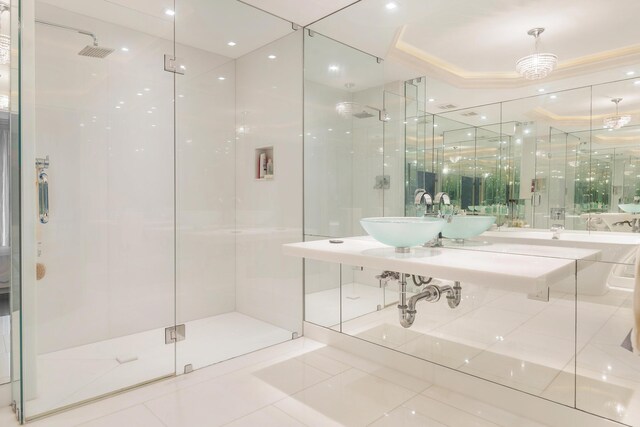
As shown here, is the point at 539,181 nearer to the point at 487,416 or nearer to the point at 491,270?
the point at 491,270

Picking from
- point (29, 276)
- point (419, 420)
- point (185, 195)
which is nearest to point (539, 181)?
point (419, 420)

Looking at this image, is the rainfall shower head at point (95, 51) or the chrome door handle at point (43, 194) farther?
the rainfall shower head at point (95, 51)

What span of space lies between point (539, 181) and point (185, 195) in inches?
91.9

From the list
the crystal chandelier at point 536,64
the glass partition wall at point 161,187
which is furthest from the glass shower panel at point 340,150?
the crystal chandelier at point 536,64

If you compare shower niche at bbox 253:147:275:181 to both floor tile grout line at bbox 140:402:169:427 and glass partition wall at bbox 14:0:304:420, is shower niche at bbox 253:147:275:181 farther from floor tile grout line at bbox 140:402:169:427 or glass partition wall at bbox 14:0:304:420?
floor tile grout line at bbox 140:402:169:427

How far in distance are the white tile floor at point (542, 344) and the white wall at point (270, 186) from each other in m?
1.16

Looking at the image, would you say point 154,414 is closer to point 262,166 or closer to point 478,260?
point 478,260

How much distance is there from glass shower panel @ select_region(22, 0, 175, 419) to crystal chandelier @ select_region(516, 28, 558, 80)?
88.4 inches

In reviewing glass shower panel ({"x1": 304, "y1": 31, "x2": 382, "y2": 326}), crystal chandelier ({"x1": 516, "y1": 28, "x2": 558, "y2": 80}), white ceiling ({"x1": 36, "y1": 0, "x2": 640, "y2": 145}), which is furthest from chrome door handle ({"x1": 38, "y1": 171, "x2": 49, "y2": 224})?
crystal chandelier ({"x1": 516, "y1": 28, "x2": 558, "y2": 80})

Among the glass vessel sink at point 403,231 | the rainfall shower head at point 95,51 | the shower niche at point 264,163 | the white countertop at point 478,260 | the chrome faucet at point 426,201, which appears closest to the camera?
the white countertop at point 478,260

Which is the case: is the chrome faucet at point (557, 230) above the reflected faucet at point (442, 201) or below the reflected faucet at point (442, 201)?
below

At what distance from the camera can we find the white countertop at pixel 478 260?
149cm

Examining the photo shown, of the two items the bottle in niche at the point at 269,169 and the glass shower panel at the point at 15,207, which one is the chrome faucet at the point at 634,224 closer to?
the bottle in niche at the point at 269,169

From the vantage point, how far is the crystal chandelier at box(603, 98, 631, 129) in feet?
5.72
